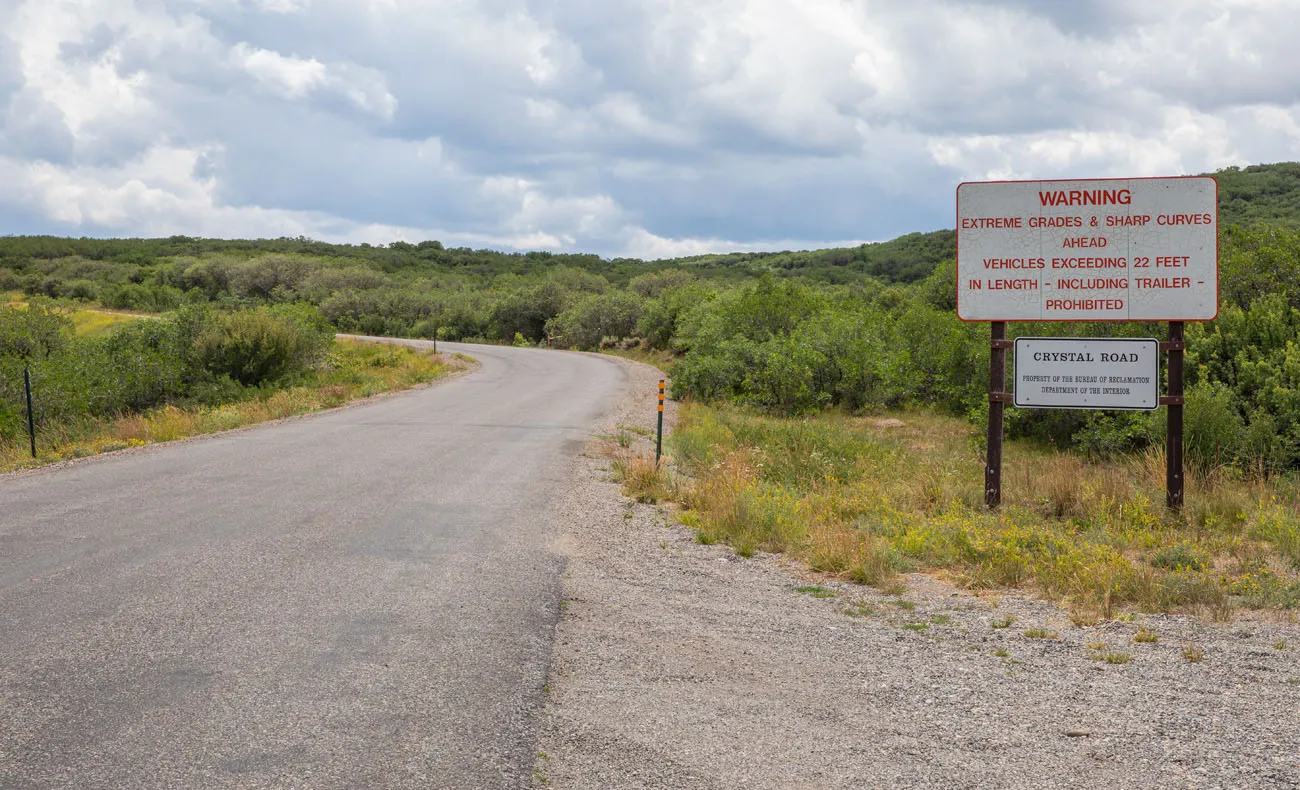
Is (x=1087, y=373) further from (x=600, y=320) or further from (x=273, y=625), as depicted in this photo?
(x=600, y=320)

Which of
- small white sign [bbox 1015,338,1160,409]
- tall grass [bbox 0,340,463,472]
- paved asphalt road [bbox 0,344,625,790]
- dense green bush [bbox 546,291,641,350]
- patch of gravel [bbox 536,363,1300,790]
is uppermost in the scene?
dense green bush [bbox 546,291,641,350]

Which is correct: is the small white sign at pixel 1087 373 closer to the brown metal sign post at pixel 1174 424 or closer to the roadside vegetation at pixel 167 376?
the brown metal sign post at pixel 1174 424

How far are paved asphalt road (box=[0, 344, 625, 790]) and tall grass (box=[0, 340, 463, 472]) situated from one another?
8.92 ft

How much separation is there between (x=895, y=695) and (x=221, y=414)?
17.8 m

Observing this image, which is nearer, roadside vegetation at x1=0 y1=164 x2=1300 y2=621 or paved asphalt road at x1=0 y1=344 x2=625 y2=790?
paved asphalt road at x1=0 y1=344 x2=625 y2=790

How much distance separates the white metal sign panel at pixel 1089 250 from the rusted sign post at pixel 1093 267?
1 centimetres

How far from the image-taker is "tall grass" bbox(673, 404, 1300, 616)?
7004 millimetres

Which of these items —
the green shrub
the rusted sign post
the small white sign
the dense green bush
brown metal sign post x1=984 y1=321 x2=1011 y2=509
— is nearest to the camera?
the rusted sign post

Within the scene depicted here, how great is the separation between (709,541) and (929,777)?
5333 millimetres

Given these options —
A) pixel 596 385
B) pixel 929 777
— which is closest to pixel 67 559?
pixel 929 777

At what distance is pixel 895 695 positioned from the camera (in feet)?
16.0

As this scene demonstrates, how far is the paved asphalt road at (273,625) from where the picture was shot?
4039mm

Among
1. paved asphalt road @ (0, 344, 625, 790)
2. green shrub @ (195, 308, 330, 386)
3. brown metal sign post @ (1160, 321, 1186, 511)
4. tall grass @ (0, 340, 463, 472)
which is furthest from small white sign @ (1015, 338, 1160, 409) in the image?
green shrub @ (195, 308, 330, 386)

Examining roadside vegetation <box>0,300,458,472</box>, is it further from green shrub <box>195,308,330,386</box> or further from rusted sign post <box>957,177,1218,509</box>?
rusted sign post <box>957,177,1218,509</box>
